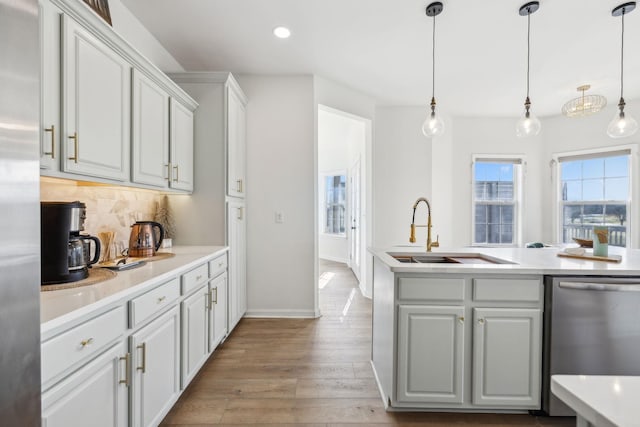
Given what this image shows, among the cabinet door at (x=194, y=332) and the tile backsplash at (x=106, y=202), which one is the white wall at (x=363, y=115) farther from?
the tile backsplash at (x=106, y=202)

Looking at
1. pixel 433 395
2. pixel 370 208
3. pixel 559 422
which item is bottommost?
pixel 559 422

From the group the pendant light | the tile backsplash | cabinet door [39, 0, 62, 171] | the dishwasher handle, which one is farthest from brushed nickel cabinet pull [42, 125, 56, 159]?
the pendant light

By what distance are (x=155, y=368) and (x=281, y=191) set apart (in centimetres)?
221

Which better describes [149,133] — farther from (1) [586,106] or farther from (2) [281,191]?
(1) [586,106]

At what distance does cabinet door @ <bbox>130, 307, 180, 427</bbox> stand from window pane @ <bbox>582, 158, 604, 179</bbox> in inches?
231

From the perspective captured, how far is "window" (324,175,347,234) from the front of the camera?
22.9 feet

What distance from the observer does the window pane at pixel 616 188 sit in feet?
14.0

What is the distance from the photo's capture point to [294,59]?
312 centimetres

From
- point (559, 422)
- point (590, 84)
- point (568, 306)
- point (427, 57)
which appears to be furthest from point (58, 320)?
point (590, 84)

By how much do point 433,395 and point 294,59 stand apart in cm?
314

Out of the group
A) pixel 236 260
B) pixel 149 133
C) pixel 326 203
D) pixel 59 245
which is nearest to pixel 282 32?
pixel 149 133

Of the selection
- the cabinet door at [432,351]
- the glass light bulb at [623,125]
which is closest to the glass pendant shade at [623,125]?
the glass light bulb at [623,125]

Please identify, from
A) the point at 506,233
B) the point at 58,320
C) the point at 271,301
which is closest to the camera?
the point at 58,320

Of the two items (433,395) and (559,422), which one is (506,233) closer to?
(559,422)
